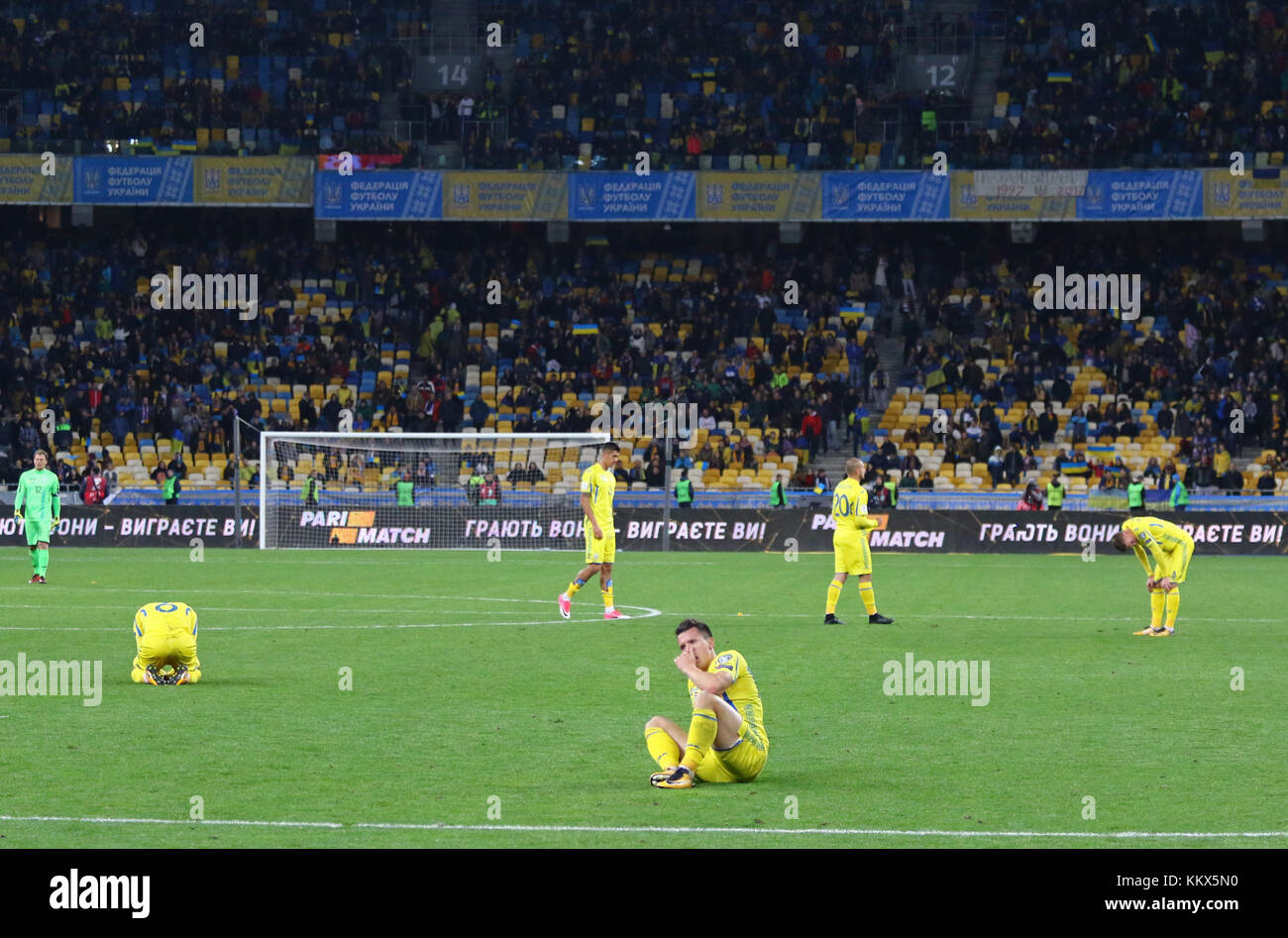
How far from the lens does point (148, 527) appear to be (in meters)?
39.3

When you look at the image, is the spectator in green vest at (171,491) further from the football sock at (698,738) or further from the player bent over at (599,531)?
the football sock at (698,738)

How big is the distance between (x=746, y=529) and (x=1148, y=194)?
1607 centimetres

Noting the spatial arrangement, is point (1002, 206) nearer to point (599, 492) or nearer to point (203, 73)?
point (203, 73)

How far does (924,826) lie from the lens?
8.83m

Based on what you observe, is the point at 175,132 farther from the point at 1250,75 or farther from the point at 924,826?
the point at 924,826

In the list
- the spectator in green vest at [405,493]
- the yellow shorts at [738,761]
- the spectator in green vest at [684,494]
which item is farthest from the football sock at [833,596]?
the spectator in green vest at [405,493]

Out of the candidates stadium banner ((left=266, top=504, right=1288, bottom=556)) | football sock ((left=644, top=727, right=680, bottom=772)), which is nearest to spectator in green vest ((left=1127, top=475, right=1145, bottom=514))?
stadium banner ((left=266, top=504, right=1288, bottom=556))

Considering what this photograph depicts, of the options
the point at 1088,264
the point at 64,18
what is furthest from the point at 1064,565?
the point at 64,18

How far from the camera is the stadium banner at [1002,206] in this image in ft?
155

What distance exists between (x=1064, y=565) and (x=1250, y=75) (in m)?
22.2

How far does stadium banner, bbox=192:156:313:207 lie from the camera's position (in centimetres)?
4809

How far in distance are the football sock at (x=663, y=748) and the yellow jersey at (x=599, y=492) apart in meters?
11.7

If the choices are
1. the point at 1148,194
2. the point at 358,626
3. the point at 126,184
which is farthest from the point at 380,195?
the point at 358,626
